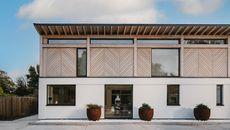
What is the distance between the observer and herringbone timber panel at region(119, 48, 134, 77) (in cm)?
2639

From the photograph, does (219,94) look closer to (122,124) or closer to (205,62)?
(205,62)

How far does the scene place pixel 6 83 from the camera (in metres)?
61.8

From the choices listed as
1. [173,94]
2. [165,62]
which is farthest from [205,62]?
[173,94]

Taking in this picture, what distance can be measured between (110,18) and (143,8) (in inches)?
189

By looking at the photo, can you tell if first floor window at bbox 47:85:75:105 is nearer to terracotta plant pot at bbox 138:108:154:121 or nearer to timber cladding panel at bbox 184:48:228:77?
terracotta plant pot at bbox 138:108:154:121

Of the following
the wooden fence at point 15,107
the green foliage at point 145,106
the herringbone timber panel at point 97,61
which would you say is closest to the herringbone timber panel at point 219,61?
the green foliage at point 145,106

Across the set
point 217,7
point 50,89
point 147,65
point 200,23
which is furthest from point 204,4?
point 50,89

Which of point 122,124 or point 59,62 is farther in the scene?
point 59,62

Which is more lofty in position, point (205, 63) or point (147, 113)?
point (205, 63)

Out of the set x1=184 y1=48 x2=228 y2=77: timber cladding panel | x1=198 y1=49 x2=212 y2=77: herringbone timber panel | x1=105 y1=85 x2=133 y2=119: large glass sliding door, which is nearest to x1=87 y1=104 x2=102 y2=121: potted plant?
x1=105 y1=85 x2=133 y2=119: large glass sliding door

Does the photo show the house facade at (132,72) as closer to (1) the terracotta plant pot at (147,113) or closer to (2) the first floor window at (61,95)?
(2) the first floor window at (61,95)

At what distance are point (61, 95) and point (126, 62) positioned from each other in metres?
4.76

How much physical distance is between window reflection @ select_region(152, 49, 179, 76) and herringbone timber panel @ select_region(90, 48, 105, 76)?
3390 millimetres

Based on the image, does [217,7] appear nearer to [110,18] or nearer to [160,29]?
[160,29]
